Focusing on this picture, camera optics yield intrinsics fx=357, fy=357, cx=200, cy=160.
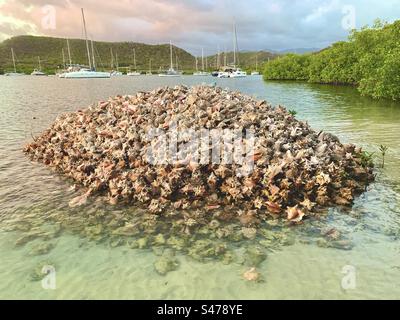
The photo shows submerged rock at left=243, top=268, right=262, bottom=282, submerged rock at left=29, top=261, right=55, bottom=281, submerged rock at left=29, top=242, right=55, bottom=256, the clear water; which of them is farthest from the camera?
submerged rock at left=29, top=242, right=55, bottom=256

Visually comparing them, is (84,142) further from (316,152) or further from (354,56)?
(354,56)

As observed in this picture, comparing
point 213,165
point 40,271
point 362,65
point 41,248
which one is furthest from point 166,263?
point 362,65

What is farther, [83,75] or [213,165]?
[83,75]

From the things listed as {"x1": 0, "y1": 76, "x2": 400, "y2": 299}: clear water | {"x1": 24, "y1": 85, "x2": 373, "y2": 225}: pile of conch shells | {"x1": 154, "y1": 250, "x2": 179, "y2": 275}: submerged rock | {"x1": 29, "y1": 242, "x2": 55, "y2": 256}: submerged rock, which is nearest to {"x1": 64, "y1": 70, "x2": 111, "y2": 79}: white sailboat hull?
{"x1": 24, "y1": 85, "x2": 373, "y2": 225}: pile of conch shells

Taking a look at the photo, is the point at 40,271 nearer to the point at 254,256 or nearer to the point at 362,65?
the point at 254,256

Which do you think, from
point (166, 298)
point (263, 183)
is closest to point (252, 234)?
point (263, 183)

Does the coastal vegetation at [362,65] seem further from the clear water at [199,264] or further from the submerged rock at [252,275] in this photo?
the submerged rock at [252,275]

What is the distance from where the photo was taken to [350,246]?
27.5ft

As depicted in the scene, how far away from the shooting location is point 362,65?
48.8 metres

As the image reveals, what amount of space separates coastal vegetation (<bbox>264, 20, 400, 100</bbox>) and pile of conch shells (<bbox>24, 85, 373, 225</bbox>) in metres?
28.3

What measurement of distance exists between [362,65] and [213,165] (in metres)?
45.2

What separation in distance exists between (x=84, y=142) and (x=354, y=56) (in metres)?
66.0

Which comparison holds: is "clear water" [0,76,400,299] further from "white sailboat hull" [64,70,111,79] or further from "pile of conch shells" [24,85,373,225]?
"white sailboat hull" [64,70,111,79]

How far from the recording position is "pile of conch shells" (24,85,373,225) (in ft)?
34.7
